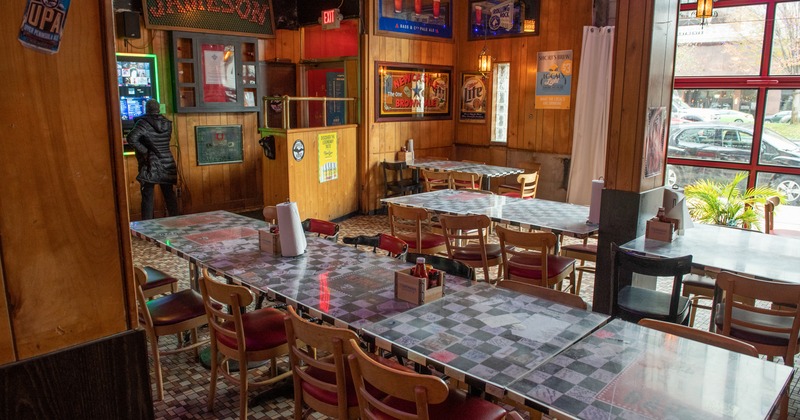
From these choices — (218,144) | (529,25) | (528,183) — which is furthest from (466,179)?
(218,144)

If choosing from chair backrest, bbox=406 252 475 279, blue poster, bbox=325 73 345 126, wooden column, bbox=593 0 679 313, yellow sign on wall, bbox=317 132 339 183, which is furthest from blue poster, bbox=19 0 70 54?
blue poster, bbox=325 73 345 126

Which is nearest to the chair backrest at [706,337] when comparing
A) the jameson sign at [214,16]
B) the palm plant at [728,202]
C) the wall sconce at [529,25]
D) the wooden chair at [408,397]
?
the wooden chair at [408,397]

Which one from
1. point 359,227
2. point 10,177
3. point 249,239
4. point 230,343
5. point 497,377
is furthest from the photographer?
point 359,227

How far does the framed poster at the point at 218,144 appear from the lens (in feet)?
27.3

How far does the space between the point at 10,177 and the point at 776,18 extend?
7.97 m

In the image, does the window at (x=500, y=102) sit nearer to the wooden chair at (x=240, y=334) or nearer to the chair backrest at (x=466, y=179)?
the chair backrest at (x=466, y=179)

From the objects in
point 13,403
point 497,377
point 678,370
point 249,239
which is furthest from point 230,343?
point 678,370

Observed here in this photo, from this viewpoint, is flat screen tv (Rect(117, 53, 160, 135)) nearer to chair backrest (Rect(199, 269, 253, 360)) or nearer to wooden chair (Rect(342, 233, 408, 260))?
wooden chair (Rect(342, 233, 408, 260))

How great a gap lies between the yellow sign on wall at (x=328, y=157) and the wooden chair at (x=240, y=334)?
4.70 metres

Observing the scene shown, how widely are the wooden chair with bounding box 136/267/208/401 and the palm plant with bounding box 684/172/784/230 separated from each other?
530 centimetres

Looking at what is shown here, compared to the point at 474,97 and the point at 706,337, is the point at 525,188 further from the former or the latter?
the point at 706,337

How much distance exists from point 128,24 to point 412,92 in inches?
155

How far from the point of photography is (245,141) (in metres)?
8.84

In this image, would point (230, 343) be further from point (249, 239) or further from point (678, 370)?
point (678, 370)
